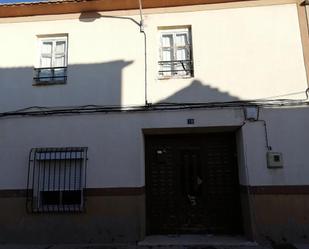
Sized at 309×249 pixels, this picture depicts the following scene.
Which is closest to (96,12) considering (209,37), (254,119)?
(209,37)

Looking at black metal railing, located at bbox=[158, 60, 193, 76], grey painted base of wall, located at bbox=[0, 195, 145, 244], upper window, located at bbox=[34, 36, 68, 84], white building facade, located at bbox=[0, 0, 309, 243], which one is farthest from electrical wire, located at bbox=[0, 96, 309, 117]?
grey painted base of wall, located at bbox=[0, 195, 145, 244]

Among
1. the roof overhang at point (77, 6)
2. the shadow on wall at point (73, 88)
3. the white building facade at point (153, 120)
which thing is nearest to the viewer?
the white building facade at point (153, 120)

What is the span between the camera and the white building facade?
7.19 m

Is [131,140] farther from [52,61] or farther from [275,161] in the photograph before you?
[275,161]

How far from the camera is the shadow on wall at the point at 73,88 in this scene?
25.2ft

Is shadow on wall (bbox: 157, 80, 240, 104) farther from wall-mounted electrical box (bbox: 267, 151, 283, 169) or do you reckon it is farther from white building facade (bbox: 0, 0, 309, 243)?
wall-mounted electrical box (bbox: 267, 151, 283, 169)

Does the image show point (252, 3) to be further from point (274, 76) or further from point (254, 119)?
point (254, 119)

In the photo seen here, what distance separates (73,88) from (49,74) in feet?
2.57

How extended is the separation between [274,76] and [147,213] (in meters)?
4.18

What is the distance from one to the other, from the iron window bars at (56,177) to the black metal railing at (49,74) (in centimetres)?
168

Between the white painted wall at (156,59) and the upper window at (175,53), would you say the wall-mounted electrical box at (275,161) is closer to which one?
the white painted wall at (156,59)

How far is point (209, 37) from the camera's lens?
7742 millimetres

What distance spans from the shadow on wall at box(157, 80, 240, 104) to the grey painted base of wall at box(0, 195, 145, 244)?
2.28 m

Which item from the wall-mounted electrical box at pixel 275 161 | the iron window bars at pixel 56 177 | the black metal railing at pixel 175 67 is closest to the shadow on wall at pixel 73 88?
the black metal railing at pixel 175 67
